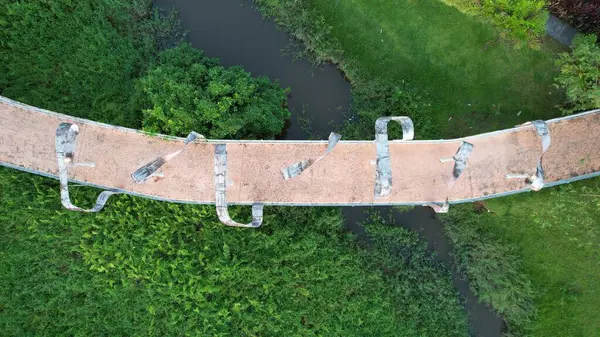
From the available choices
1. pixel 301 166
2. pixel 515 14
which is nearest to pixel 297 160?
pixel 301 166

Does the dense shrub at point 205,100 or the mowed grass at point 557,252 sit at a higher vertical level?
the dense shrub at point 205,100

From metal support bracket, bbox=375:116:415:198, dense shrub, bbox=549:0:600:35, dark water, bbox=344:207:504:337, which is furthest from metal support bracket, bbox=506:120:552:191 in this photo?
dense shrub, bbox=549:0:600:35

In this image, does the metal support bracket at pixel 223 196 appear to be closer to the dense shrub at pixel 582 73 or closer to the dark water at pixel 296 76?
the dark water at pixel 296 76

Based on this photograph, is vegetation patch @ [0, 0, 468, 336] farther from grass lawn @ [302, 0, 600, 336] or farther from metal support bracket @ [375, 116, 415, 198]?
grass lawn @ [302, 0, 600, 336]

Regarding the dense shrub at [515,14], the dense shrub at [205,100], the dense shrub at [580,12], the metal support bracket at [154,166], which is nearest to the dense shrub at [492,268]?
the dense shrub at [515,14]

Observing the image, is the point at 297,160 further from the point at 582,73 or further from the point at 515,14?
the point at 582,73

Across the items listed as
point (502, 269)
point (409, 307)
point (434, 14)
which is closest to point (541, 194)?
point (502, 269)
